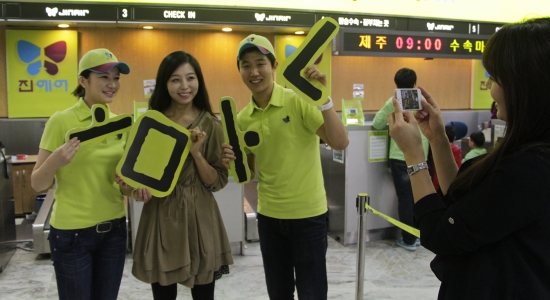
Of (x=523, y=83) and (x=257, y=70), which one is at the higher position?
(x=257, y=70)

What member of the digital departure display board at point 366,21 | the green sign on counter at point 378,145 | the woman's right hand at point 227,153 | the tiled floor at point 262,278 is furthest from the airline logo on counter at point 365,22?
the woman's right hand at point 227,153

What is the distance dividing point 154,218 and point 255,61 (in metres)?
0.79

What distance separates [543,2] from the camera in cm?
833

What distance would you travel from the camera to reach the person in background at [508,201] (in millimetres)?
1060

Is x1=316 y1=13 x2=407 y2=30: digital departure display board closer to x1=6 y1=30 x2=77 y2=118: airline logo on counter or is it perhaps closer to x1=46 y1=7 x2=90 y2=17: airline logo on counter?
x1=46 y1=7 x2=90 y2=17: airline logo on counter

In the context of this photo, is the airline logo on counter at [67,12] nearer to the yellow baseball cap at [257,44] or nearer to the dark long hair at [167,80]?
the dark long hair at [167,80]

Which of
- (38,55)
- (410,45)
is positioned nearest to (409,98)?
(410,45)

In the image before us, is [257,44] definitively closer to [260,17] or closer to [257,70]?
[257,70]

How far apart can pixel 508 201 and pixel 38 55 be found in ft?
22.4

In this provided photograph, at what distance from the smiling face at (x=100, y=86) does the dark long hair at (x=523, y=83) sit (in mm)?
1497

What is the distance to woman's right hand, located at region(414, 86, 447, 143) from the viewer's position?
1558mm

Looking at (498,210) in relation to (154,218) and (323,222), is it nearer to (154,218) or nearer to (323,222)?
(323,222)

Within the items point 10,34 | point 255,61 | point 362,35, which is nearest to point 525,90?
point 255,61

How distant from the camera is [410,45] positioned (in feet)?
16.1
